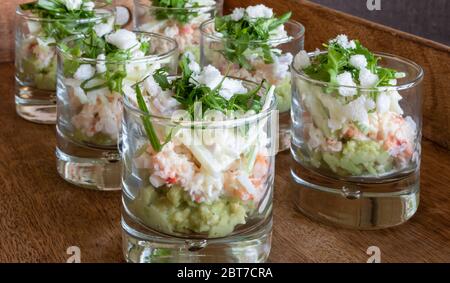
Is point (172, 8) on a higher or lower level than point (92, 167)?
higher

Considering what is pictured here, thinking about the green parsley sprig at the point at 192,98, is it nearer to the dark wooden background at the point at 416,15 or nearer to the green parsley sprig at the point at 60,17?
the green parsley sprig at the point at 60,17

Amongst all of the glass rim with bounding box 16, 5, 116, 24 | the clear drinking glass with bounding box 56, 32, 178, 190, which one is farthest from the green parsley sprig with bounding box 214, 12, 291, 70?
the glass rim with bounding box 16, 5, 116, 24

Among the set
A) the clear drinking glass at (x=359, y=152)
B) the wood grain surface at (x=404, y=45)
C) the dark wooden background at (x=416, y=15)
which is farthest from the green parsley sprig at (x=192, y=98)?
the dark wooden background at (x=416, y=15)

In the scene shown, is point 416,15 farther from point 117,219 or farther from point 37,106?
point 117,219

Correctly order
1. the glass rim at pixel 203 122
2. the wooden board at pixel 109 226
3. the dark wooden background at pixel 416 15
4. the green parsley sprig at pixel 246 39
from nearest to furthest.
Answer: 1. the glass rim at pixel 203 122
2. the wooden board at pixel 109 226
3. the green parsley sprig at pixel 246 39
4. the dark wooden background at pixel 416 15

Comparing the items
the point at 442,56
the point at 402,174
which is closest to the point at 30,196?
the point at 402,174

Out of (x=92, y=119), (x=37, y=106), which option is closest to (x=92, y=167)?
(x=92, y=119)
